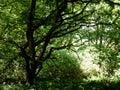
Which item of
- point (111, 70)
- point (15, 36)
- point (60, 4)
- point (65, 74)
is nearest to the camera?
point (60, 4)

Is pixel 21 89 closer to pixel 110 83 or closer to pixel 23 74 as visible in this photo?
pixel 23 74

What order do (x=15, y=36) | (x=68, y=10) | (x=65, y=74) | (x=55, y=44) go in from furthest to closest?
1. (x=65, y=74)
2. (x=55, y=44)
3. (x=15, y=36)
4. (x=68, y=10)

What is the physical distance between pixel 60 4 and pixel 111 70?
17.0 ft

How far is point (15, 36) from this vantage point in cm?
1441

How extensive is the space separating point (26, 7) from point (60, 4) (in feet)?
4.86

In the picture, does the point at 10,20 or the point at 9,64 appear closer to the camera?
the point at 10,20

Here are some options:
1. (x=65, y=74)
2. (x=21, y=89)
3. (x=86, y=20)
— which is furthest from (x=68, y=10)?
(x=65, y=74)

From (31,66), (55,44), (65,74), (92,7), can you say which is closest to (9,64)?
(31,66)

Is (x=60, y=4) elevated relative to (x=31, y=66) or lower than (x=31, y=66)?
elevated

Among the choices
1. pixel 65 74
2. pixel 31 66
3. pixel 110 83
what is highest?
pixel 31 66

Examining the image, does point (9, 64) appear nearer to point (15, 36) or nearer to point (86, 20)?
point (15, 36)

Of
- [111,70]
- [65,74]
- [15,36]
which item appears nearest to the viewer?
[15,36]

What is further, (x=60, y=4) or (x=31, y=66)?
(x=31, y=66)

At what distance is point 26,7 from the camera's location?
40.5ft
